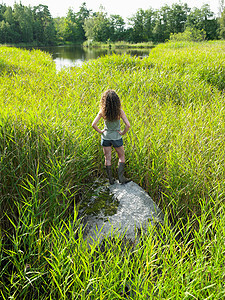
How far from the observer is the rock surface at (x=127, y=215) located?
2443 mm

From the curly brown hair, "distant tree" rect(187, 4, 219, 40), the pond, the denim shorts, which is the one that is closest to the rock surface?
the denim shorts

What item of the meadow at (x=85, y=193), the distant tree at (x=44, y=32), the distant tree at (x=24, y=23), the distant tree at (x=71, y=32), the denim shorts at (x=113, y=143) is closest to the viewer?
the meadow at (x=85, y=193)

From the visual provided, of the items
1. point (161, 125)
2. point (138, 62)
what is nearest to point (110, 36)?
point (138, 62)

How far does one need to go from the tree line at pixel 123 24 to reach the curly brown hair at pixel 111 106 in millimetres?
53733

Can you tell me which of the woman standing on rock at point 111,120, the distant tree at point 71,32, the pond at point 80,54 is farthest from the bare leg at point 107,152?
the distant tree at point 71,32

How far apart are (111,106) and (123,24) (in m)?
76.9

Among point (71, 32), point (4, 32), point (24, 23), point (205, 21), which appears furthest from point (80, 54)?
point (71, 32)

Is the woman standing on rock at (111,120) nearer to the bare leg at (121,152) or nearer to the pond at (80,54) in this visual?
the bare leg at (121,152)

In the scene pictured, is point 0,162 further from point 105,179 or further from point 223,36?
point 223,36

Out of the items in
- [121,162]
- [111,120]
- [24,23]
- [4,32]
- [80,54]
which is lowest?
[121,162]

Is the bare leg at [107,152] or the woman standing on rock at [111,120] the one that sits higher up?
the woman standing on rock at [111,120]

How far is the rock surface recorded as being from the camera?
8.02ft

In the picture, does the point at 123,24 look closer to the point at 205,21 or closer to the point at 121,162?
the point at 205,21

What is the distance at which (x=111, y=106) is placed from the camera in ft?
8.77
